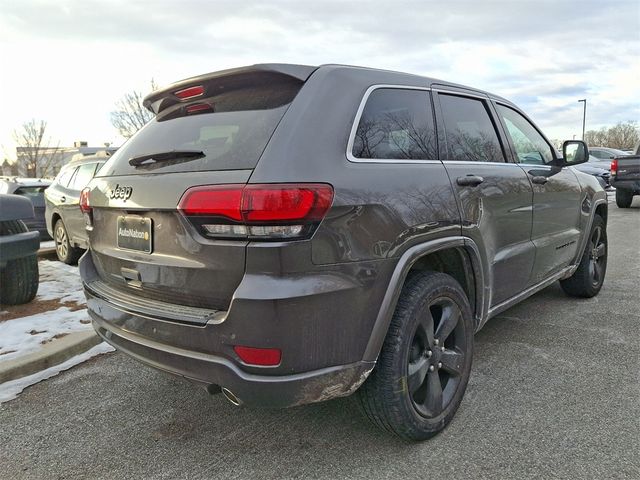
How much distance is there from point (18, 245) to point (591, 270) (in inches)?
206

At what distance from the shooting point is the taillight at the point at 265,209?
1.91m

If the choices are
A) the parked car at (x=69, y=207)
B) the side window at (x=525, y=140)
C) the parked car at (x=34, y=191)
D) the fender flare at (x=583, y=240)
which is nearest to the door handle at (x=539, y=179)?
the side window at (x=525, y=140)

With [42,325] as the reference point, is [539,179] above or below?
above

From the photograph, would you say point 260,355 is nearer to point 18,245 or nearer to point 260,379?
point 260,379

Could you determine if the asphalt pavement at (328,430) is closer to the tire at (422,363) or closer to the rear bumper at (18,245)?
the tire at (422,363)

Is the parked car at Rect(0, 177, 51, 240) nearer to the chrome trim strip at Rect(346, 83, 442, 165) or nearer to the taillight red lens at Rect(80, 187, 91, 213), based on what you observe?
the taillight red lens at Rect(80, 187, 91, 213)

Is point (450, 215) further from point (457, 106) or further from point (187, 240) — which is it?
point (187, 240)

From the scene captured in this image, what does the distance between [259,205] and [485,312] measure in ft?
5.87

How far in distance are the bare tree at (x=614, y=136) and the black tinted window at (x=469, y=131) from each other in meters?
63.1

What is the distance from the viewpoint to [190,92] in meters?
2.64

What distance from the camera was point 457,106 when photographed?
3.16 meters

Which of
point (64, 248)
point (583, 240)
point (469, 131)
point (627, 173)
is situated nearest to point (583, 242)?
point (583, 240)

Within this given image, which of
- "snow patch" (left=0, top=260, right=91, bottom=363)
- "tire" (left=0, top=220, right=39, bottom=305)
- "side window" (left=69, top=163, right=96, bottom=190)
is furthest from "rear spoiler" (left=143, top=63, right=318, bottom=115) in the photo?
"side window" (left=69, top=163, right=96, bottom=190)

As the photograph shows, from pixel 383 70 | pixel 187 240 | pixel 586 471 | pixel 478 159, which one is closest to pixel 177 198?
pixel 187 240
